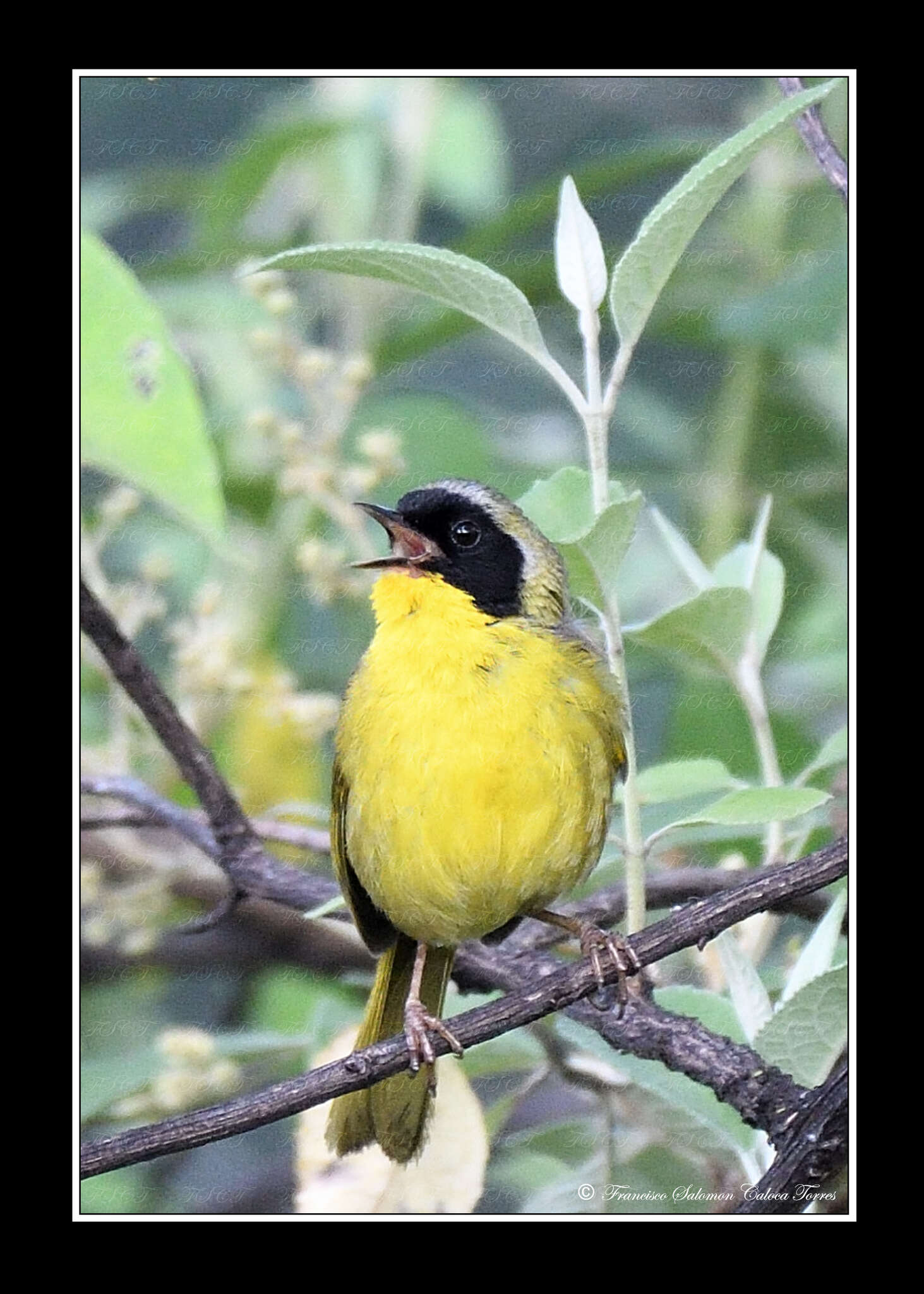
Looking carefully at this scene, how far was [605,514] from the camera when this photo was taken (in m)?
2.28

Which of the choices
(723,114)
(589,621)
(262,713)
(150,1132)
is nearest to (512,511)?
(589,621)

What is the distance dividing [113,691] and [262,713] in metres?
0.25

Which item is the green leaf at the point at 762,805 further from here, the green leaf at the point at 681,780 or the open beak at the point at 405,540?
the open beak at the point at 405,540

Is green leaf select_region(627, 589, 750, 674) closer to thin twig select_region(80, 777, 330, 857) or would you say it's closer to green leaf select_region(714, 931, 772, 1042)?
green leaf select_region(714, 931, 772, 1042)

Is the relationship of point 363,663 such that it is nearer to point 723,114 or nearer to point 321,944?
point 321,944

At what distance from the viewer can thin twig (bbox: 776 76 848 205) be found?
101 inches

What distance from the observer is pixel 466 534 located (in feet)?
8.32

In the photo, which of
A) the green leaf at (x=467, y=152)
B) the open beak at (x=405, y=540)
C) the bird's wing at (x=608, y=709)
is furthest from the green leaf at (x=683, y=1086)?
→ the green leaf at (x=467, y=152)

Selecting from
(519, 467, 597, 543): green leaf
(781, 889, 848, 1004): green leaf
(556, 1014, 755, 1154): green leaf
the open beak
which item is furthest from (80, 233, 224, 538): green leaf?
(781, 889, 848, 1004): green leaf

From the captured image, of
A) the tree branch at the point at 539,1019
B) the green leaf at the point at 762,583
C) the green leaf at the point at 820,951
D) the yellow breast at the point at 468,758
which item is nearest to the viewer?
the tree branch at the point at 539,1019

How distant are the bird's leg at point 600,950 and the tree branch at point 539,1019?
19 millimetres

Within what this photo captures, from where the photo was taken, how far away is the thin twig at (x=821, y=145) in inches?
101

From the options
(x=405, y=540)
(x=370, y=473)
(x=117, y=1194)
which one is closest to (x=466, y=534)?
(x=405, y=540)

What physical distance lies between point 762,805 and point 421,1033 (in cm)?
62
